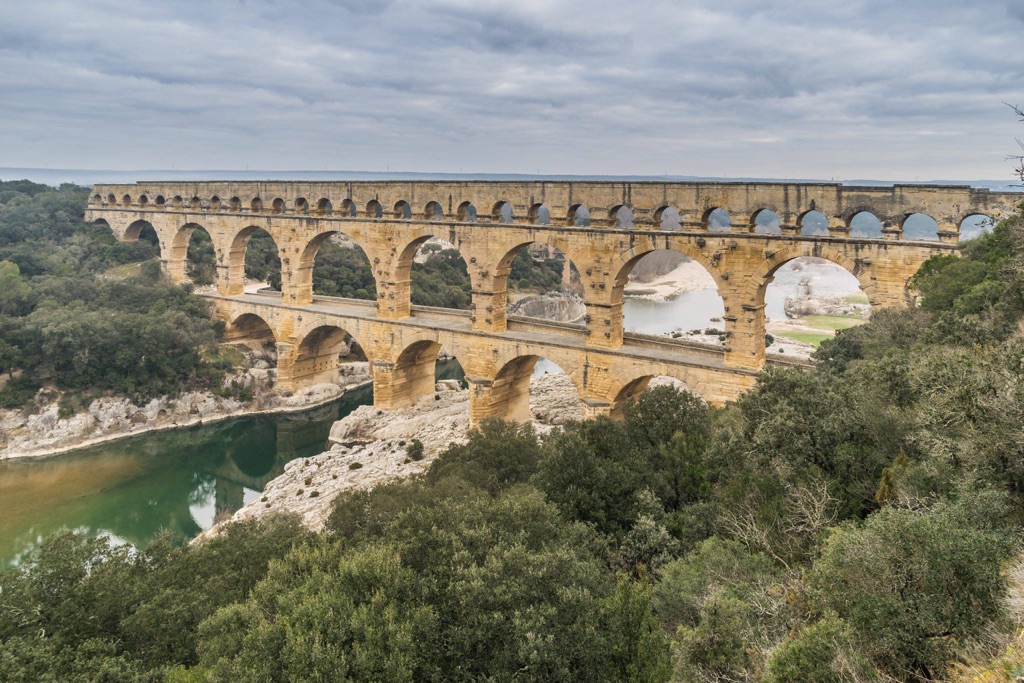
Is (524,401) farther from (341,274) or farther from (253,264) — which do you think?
(253,264)

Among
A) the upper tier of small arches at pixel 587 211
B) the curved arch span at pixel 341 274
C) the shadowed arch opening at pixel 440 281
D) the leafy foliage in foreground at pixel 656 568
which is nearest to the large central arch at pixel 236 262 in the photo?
the upper tier of small arches at pixel 587 211

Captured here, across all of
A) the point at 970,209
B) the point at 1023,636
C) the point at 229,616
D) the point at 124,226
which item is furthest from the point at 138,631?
the point at 124,226

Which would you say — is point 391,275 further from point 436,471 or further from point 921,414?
point 921,414

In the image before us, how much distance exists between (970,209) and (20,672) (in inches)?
631

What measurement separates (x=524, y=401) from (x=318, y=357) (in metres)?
9.23

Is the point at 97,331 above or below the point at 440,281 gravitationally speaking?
below

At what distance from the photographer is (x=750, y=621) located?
5953 mm

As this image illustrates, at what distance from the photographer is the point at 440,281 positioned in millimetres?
37094

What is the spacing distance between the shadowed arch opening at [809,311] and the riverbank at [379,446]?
7794 mm

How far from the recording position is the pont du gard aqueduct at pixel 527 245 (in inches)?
579

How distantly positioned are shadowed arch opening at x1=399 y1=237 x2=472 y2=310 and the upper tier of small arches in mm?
8756

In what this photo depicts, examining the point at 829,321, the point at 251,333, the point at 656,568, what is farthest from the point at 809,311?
the point at 656,568

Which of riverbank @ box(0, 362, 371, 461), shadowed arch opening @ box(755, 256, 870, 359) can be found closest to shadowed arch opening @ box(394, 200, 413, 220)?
riverbank @ box(0, 362, 371, 461)

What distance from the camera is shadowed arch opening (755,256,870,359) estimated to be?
33.5 metres
